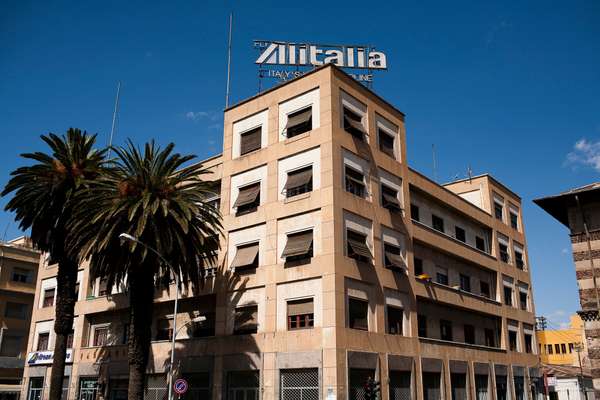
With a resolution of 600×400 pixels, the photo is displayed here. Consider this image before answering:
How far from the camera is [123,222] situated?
1291 inches

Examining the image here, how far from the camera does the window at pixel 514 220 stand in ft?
191

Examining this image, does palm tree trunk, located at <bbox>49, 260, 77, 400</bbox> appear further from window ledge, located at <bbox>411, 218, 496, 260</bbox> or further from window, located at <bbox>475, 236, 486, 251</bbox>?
window, located at <bbox>475, 236, 486, 251</bbox>

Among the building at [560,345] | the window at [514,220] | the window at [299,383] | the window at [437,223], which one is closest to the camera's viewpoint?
the window at [299,383]

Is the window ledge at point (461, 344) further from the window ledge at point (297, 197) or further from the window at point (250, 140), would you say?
the window at point (250, 140)

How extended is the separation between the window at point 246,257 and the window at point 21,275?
42.3m

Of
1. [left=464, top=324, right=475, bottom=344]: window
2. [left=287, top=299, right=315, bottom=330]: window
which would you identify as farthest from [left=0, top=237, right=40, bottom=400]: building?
[left=464, top=324, right=475, bottom=344]: window

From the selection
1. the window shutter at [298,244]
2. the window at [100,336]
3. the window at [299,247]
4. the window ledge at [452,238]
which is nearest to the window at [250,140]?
the window at [299,247]

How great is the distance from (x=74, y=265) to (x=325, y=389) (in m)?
19.1

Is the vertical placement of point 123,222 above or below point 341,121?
below

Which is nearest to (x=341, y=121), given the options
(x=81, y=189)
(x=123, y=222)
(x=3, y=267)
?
(x=123, y=222)

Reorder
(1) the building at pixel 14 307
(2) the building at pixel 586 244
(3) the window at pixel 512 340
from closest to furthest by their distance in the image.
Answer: (2) the building at pixel 586 244
(3) the window at pixel 512 340
(1) the building at pixel 14 307

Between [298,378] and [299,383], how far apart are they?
28 centimetres

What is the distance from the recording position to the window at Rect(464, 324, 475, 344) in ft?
155

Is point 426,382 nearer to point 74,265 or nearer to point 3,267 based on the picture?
point 74,265
